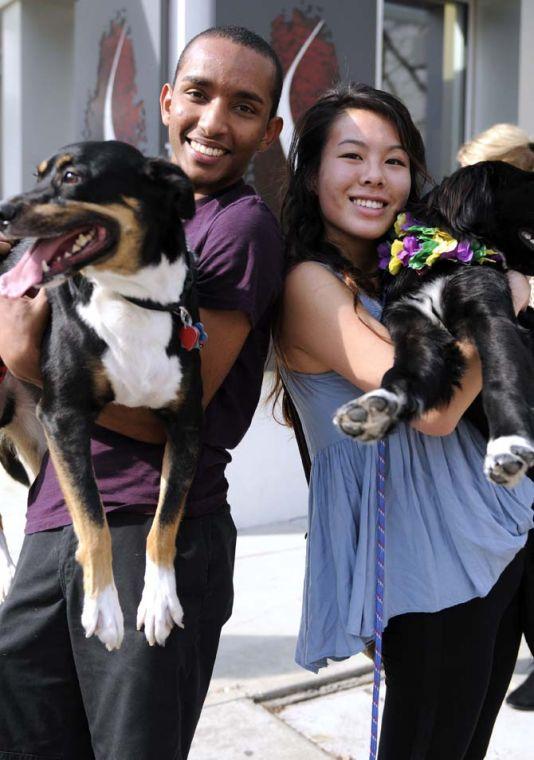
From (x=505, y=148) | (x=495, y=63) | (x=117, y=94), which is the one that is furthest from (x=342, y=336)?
(x=495, y=63)

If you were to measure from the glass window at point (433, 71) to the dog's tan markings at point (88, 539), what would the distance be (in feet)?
20.3

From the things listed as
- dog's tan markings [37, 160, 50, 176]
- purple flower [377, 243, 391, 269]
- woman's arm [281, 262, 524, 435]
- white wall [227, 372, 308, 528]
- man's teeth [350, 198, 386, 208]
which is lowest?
white wall [227, 372, 308, 528]

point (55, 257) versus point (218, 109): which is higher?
point (218, 109)

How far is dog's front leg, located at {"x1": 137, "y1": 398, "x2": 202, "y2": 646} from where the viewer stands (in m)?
1.68

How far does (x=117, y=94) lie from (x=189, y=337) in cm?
429

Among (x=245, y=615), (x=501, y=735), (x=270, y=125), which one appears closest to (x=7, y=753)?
(x=270, y=125)

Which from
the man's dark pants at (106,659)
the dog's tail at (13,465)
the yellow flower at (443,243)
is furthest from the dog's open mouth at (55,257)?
the dog's tail at (13,465)

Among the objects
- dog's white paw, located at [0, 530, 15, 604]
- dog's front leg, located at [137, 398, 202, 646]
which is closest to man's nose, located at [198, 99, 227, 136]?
dog's front leg, located at [137, 398, 202, 646]

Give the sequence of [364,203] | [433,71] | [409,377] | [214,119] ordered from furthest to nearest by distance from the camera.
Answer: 1. [433,71]
2. [364,203]
3. [409,377]
4. [214,119]

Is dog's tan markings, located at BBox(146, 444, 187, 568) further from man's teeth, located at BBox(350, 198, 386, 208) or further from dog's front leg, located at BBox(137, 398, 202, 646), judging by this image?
man's teeth, located at BBox(350, 198, 386, 208)

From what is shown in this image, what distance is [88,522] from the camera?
1637 millimetres

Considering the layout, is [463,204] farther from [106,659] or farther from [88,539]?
[106,659]

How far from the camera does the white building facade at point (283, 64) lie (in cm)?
521

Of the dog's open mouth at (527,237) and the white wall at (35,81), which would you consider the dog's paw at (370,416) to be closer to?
the dog's open mouth at (527,237)
